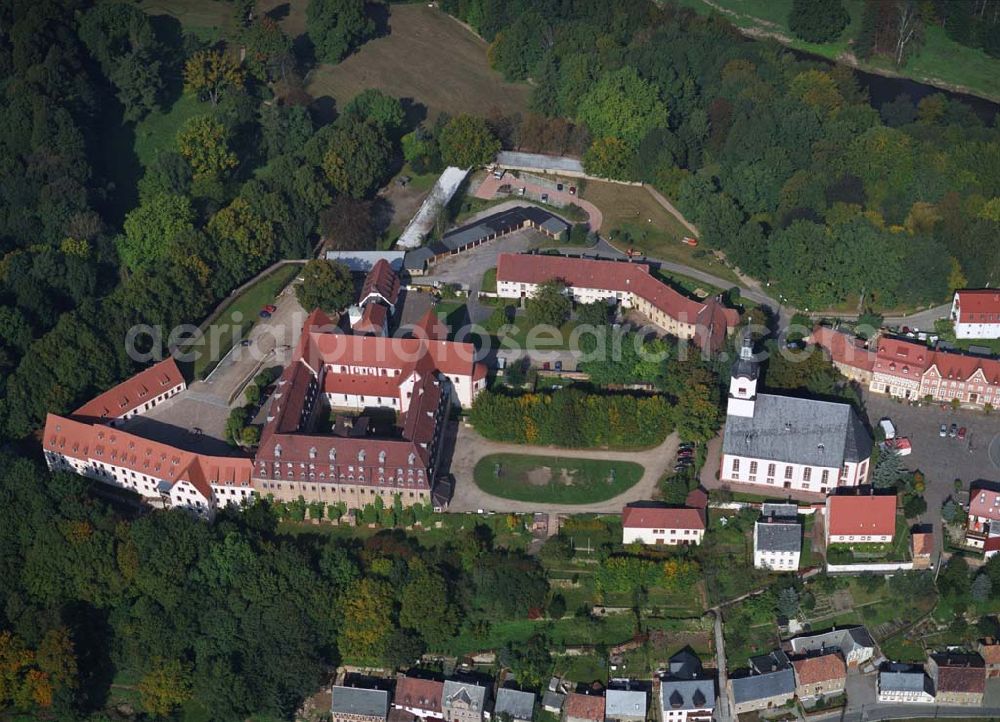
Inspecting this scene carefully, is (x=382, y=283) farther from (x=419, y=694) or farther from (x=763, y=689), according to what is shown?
(x=763, y=689)

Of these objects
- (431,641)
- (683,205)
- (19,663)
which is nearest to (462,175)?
(683,205)

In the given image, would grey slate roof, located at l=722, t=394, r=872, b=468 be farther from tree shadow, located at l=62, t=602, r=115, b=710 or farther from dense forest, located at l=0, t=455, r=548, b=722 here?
tree shadow, located at l=62, t=602, r=115, b=710

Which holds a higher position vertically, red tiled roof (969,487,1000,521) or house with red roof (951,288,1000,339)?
house with red roof (951,288,1000,339)

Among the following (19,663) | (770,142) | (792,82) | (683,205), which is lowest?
(19,663)

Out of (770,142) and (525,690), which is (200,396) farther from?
(770,142)

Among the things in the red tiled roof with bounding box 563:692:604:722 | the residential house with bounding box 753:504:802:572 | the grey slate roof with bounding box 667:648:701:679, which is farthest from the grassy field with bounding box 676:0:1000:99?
the red tiled roof with bounding box 563:692:604:722

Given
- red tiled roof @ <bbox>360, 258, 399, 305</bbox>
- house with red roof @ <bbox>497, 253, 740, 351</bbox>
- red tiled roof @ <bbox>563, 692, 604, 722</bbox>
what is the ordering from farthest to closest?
red tiled roof @ <bbox>360, 258, 399, 305</bbox>, house with red roof @ <bbox>497, 253, 740, 351</bbox>, red tiled roof @ <bbox>563, 692, 604, 722</bbox>

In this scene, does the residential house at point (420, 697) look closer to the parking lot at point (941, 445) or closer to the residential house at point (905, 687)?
the residential house at point (905, 687)
